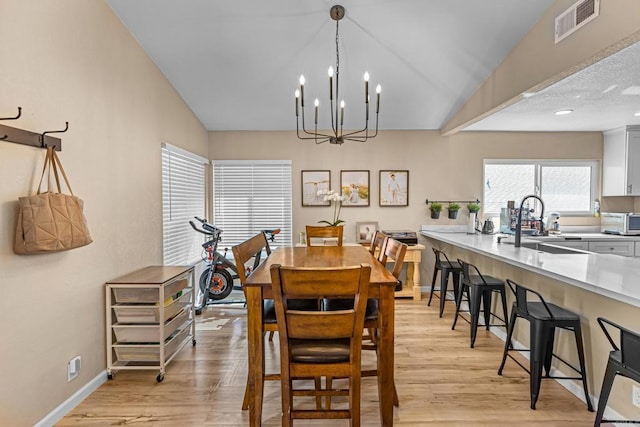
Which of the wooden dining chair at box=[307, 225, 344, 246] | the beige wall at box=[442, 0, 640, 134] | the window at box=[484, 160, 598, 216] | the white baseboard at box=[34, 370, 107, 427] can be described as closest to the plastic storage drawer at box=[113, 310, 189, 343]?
the white baseboard at box=[34, 370, 107, 427]

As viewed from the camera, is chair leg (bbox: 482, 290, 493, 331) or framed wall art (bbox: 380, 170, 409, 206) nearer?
chair leg (bbox: 482, 290, 493, 331)

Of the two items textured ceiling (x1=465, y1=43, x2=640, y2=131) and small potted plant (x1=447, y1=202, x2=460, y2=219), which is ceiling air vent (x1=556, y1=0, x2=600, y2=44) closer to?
textured ceiling (x1=465, y1=43, x2=640, y2=131)

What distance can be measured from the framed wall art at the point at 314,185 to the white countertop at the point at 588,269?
7.62 feet

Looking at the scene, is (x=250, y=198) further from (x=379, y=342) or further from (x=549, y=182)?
(x=549, y=182)

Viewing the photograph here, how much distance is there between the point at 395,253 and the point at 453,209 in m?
3.02

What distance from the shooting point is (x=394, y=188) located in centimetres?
514

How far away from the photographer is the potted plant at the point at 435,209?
5062 mm

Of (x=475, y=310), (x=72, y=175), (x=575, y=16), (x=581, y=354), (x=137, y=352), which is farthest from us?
(x=475, y=310)

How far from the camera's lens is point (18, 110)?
193 centimetres

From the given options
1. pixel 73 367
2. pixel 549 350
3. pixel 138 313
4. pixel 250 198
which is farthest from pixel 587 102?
pixel 73 367

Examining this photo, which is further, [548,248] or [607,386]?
[548,248]

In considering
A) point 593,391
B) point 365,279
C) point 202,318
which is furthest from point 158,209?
point 593,391

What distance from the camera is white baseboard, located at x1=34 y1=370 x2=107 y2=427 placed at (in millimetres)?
2150

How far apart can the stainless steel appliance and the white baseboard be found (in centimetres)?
582
